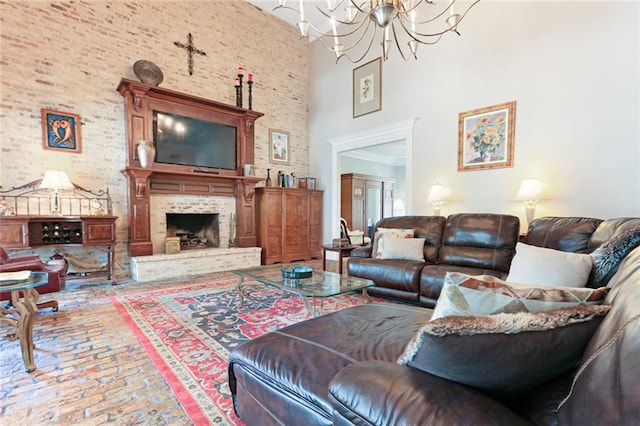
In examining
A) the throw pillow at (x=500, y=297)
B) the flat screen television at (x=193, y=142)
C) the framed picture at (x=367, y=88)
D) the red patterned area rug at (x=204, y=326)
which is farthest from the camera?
the framed picture at (x=367, y=88)

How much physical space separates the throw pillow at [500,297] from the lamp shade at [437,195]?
354 centimetres

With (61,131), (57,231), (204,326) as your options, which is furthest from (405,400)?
(61,131)

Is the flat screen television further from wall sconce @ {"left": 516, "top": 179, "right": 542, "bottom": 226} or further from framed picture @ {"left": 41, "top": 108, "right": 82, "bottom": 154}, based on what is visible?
wall sconce @ {"left": 516, "top": 179, "right": 542, "bottom": 226}

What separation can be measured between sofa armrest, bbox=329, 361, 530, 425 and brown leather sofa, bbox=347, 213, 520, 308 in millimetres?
2171

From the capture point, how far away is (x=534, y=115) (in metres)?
3.66

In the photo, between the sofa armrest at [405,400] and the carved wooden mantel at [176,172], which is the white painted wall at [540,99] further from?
the sofa armrest at [405,400]

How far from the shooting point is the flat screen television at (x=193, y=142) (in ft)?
15.3

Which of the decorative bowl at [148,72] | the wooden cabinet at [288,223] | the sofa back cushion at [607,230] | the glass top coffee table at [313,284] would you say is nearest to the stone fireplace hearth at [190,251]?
the wooden cabinet at [288,223]

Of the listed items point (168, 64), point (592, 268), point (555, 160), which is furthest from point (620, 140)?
point (168, 64)

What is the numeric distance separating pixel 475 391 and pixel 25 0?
6024mm

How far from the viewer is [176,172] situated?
465cm

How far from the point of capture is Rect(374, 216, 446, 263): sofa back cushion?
343 centimetres

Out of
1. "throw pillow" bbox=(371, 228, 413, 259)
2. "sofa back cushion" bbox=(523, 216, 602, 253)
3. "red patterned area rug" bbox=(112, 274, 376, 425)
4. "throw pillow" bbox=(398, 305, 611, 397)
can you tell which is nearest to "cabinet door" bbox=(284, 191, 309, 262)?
"red patterned area rug" bbox=(112, 274, 376, 425)

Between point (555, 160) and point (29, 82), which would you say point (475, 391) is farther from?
point (29, 82)
